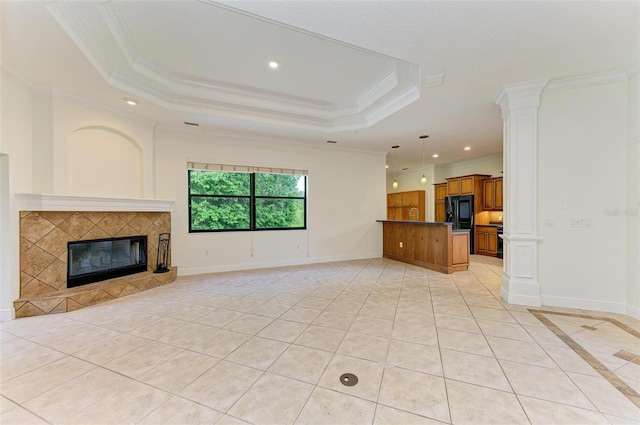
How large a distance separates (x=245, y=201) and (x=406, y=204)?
6.42 m

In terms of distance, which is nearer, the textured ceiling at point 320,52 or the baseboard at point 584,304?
the textured ceiling at point 320,52

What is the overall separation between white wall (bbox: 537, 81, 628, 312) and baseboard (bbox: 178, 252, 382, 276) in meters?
3.91

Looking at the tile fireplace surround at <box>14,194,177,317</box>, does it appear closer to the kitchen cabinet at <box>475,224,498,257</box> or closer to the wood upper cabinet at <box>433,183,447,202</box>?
the kitchen cabinet at <box>475,224,498,257</box>

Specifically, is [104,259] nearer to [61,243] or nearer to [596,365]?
[61,243]

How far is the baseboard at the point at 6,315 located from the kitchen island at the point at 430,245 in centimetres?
636

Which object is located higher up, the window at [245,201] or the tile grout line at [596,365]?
the window at [245,201]

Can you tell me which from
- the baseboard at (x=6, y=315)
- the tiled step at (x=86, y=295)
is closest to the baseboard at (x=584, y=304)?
the tiled step at (x=86, y=295)

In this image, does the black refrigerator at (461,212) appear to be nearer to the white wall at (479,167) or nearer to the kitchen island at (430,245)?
the white wall at (479,167)

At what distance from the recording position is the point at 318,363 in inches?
83.4

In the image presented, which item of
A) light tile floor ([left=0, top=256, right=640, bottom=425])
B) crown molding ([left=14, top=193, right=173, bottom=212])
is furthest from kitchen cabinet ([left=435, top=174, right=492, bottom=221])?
crown molding ([left=14, top=193, right=173, bottom=212])

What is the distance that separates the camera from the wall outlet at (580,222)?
3250mm

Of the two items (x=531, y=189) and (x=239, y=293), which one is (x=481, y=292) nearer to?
(x=531, y=189)

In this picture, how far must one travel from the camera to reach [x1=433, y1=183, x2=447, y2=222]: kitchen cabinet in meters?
8.60

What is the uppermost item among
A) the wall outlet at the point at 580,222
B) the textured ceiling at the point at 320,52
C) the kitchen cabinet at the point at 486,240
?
the textured ceiling at the point at 320,52
